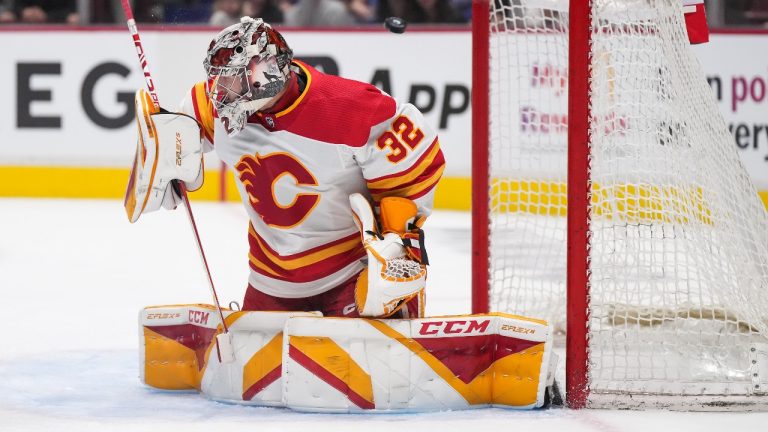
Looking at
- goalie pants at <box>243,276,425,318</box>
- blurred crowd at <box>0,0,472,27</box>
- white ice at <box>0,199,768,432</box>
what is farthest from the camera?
blurred crowd at <box>0,0,472,27</box>

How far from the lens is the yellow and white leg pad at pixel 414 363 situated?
2701mm

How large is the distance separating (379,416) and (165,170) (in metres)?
0.66

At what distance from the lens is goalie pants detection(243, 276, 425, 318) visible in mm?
2863

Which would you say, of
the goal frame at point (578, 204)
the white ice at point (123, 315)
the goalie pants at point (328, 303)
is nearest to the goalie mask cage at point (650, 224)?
the goal frame at point (578, 204)

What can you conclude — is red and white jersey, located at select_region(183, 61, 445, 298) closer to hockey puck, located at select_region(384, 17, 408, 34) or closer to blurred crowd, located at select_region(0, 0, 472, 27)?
hockey puck, located at select_region(384, 17, 408, 34)

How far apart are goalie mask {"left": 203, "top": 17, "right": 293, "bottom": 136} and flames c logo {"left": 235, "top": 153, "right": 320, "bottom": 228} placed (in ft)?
0.40

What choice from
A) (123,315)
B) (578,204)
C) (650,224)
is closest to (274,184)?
(578,204)

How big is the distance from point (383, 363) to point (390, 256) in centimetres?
22

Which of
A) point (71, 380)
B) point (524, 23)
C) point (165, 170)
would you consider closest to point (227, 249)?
point (524, 23)

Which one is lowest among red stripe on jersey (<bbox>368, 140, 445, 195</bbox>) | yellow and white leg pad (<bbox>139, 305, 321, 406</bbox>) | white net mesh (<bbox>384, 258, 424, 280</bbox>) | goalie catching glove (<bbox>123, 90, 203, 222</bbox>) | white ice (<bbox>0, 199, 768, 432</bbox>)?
white ice (<bbox>0, 199, 768, 432</bbox>)

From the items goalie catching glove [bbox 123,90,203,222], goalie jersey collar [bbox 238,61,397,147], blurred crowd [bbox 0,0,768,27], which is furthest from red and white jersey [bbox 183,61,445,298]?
blurred crowd [bbox 0,0,768,27]

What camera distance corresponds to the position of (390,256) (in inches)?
106

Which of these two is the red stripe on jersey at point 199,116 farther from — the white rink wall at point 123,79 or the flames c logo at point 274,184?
the white rink wall at point 123,79

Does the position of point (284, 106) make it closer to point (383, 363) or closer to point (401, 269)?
point (401, 269)
